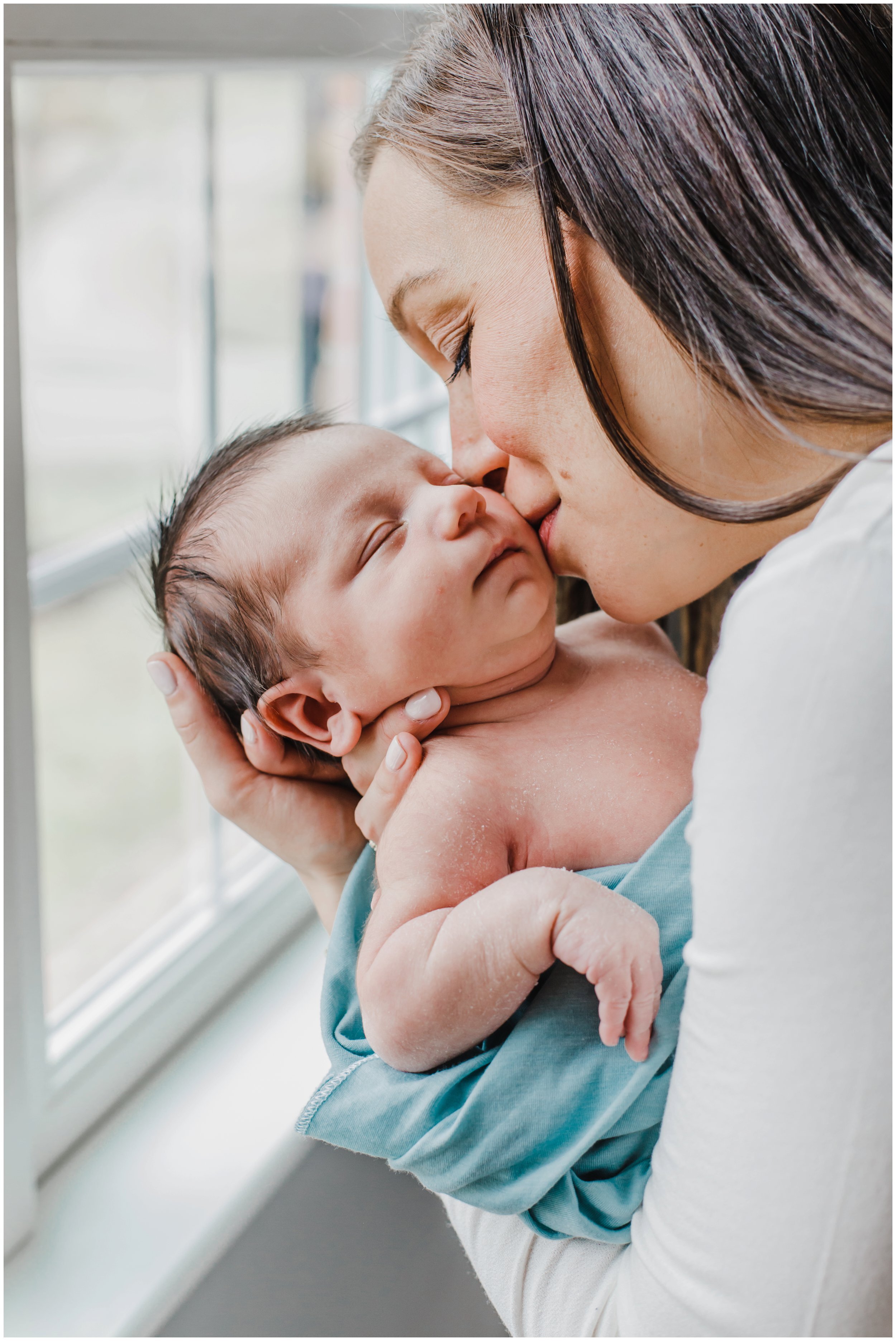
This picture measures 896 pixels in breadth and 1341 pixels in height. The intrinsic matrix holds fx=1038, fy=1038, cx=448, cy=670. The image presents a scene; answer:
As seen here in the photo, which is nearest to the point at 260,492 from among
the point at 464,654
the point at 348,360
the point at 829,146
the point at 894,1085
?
the point at 464,654

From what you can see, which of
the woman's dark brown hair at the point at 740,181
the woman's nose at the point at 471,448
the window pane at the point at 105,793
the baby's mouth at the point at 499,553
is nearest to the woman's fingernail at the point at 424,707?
the baby's mouth at the point at 499,553

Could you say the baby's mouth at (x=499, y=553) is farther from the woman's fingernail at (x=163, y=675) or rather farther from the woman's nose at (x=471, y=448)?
the woman's fingernail at (x=163, y=675)

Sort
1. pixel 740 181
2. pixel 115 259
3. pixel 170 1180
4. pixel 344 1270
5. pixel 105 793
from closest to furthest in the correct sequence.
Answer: pixel 740 181 < pixel 170 1180 < pixel 344 1270 < pixel 115 259 < pixel 105 793

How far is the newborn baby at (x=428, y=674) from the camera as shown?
31.9 inches

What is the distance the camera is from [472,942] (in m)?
0.74

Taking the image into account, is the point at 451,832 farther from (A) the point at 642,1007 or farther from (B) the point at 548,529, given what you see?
(B) the point at 548,529

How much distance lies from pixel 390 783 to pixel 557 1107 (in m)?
0.30

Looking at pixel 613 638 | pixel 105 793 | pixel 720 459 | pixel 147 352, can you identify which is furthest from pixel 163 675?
pixel 105 793

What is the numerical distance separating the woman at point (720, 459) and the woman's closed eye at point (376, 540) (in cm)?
12

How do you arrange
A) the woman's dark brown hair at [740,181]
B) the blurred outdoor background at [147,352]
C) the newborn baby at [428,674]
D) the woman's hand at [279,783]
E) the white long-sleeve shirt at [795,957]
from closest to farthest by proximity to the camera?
the white long-sleeve shirt at [795,957] → the woman's dark brown hair at [740,181] → the newborn baby at [428,674] → the woman's hand at [279,783] → the blurred outdoor background at [147,352]

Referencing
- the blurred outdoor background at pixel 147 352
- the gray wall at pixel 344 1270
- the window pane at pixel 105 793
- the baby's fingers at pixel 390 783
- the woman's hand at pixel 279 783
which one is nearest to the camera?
the baby's fingers at pixel 390 783

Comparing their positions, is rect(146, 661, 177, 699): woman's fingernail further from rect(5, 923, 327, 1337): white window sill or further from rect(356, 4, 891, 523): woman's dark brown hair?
rect(5, 923, 327, 1337): white window sill

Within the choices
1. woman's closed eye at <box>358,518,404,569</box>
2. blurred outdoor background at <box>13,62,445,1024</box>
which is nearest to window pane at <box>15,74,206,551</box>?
blurred outdoor background at <box>13,62,445,1024</box>

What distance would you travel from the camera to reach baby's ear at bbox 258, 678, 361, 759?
1004 mm
